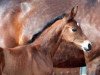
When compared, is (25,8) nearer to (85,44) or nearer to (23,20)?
(23,20)

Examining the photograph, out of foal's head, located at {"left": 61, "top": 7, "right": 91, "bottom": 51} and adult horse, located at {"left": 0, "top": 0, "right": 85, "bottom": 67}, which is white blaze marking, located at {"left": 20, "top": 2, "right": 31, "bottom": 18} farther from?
foal's head, located at {"left": 61, "top": 7, "right": 91, "bottom": 51}

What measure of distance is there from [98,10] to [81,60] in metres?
0.53

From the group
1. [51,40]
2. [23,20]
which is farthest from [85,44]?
[23,20]

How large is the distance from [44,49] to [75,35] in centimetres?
32

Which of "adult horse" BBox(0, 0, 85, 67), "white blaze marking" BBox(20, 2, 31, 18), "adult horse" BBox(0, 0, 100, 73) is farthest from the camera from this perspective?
"white blaze marking" BBox(20, 2, 31, 18)

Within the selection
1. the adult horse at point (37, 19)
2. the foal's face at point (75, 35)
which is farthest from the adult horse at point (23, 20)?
the foal's face at point (75, 35)

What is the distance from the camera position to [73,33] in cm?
444

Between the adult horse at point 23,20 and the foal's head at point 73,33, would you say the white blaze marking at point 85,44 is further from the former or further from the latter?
the adult horse at point 23,20

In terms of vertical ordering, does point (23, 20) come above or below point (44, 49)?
above

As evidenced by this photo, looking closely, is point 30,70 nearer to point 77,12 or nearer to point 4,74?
point 4,74

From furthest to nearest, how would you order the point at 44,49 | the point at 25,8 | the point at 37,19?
1. the point at 25,8
2. the point at 37,19
3. the point at 44,49

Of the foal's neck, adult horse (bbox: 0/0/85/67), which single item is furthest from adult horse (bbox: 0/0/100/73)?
the foal's neck

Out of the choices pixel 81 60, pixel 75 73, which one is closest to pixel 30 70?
pixel 81 60

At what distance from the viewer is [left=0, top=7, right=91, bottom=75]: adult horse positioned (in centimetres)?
404
